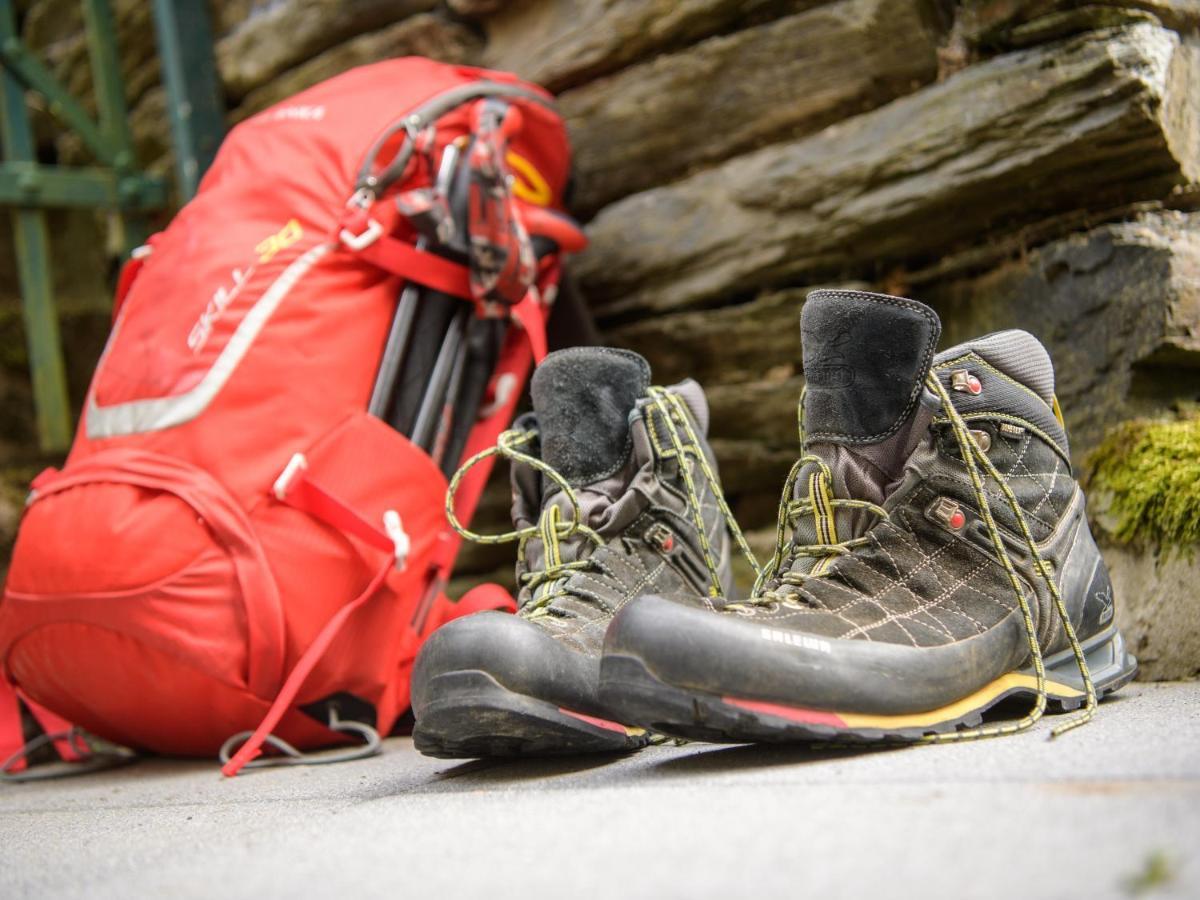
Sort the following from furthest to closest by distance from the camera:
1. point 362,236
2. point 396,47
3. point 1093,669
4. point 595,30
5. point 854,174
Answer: point 396,47 → point 595,30 → point 854,174 → point 362,236 → point 1093,669

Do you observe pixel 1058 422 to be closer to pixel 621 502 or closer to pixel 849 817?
pixel 621 502

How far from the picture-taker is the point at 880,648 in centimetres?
87

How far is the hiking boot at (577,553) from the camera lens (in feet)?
3.03

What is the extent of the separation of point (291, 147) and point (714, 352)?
78 cm

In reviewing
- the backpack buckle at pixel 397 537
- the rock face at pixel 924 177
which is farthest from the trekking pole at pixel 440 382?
the rock face at pixel 924 177

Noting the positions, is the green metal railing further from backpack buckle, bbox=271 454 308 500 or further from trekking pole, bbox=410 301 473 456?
backpack buckle, bbox=271 454 308 500

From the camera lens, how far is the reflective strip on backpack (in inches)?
54.4

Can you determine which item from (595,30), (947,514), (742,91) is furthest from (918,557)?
(595,30)

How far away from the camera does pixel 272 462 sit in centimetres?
138

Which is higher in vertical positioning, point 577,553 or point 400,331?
point 400,331

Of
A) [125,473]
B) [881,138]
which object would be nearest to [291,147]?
[125,473]

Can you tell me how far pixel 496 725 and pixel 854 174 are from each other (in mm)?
1116

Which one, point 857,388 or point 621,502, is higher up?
point 857,388

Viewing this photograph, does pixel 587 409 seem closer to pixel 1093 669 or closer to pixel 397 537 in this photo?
pixel 397 537
